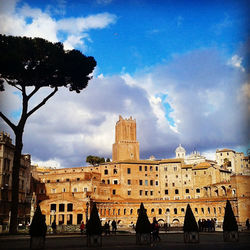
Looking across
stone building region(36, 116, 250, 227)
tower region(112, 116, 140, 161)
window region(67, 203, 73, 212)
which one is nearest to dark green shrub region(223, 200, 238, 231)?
stone building region(36, 116, 250, 227)

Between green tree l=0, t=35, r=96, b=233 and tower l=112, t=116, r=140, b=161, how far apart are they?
161 ft

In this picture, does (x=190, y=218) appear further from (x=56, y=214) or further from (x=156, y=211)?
(x=156, y=211)

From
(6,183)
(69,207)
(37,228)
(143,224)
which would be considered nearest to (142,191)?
(69,207)

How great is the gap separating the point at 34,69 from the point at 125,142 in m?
52.5

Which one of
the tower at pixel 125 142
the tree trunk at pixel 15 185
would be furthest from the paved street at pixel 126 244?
the tower at pixel 125 142

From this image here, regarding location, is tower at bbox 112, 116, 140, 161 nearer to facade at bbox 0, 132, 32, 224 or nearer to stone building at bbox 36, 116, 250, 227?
stone building at bbox 36, 116, 250, 227

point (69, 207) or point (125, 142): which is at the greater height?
point (125, 142)

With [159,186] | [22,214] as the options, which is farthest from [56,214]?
[159,186]

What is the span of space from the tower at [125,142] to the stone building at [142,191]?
1186 centimetres

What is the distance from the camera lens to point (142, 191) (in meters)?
63.5

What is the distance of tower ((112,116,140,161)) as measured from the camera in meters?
76.8

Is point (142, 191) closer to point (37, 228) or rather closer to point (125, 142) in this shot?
point (125, 142)

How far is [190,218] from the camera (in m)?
16.8

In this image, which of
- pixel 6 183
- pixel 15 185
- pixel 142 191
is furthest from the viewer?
pixel 142 191
